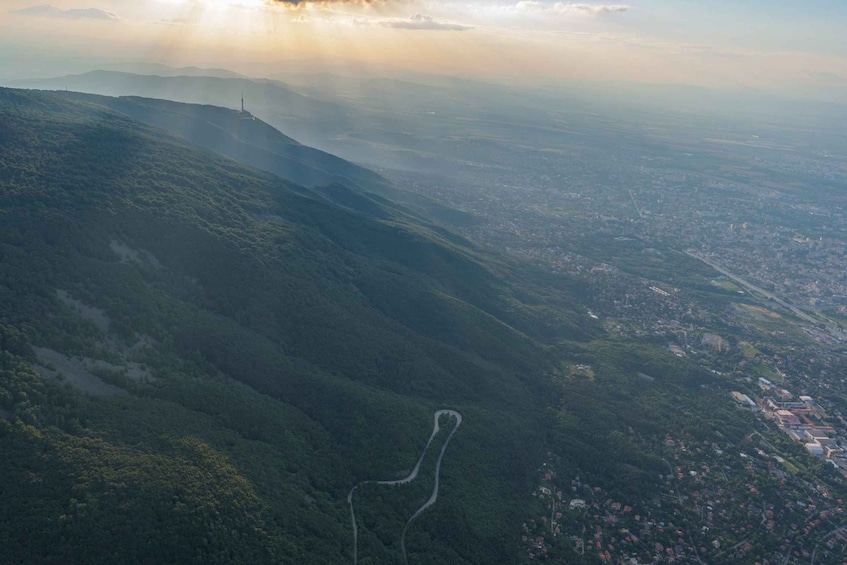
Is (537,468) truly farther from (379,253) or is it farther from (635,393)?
(379,253)

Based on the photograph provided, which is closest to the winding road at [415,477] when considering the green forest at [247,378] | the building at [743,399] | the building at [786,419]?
the green forest at [247,378]

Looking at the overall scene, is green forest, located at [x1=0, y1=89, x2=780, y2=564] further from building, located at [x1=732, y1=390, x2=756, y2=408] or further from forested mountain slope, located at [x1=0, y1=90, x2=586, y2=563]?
building, located at [x1=732, y1=390, x2=756, y2=408]

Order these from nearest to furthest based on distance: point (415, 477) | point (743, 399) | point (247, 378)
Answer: point (415, 477) → point (247, 378) → point (743, 399)

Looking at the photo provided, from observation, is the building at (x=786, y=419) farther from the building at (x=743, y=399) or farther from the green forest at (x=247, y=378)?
the green forest at (x=247, y=378)

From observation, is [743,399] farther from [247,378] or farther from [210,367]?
[210,367]

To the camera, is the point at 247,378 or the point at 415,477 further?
Answer: the point at 247,378

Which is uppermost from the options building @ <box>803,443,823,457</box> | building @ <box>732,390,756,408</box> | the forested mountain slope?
the forested mountain slope

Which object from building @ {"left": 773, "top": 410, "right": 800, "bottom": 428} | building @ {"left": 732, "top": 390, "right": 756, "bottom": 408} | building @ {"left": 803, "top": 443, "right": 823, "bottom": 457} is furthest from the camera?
building @ {"left": 732, "top": 390, "right": 756, "bottom": 408}

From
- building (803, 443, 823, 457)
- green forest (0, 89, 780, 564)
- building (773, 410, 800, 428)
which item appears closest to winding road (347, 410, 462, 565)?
green forest (0, 89, 780, 564)

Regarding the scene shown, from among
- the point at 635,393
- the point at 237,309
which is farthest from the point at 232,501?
the point at 635,393

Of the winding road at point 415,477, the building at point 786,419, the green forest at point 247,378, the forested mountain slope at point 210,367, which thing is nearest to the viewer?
the forested mountain slope at point 210,367

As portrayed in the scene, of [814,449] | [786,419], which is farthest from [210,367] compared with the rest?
[786,419]
